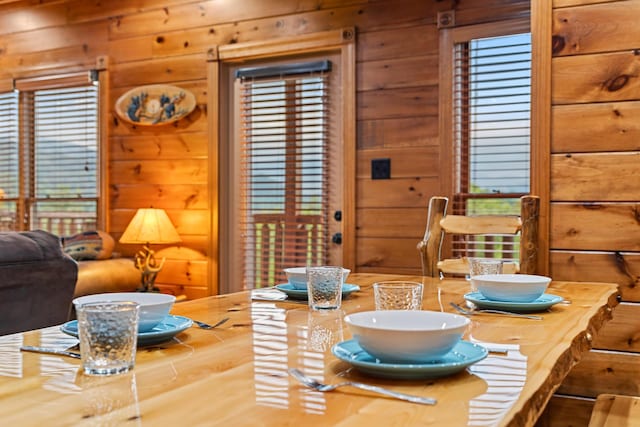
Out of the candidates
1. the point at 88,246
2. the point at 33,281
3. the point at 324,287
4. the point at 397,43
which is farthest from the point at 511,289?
the point at 88,246

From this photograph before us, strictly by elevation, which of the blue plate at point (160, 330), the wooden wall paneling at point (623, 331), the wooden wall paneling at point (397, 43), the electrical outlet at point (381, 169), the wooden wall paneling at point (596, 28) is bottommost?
the wooden wall paneling at point (623, 331)

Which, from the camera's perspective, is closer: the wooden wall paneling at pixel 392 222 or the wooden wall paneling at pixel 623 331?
the wooden wall paneling at pixel 623 331

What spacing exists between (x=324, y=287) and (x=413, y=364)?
1.90 ft

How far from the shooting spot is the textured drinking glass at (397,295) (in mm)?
1312

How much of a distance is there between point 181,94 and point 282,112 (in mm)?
733

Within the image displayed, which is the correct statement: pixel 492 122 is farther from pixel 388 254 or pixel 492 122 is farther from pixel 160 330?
pixel 160 330

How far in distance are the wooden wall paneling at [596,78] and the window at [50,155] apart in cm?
338

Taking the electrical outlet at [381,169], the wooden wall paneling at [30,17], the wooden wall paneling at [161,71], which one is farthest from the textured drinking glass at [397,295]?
the wooden wall paneling at [30,17]

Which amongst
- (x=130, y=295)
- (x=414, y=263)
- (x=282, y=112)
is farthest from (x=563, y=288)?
(x=282, y=112)

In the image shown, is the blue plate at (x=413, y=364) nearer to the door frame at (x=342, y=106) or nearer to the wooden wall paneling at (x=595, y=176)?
the wooden wall paneling at (x=595, y=176)

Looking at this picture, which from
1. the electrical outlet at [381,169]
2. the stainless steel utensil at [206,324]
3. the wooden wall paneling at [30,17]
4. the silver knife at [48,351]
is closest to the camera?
the silver knife at [48,351]

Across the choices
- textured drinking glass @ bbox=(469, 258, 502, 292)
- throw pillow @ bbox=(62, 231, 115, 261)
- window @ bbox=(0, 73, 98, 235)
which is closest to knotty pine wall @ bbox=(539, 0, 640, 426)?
textured drinking glass @ bbox=(469, 258, 502, 292)

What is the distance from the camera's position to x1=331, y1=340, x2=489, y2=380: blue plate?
2.80ft

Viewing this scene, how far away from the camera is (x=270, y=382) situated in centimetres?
86
